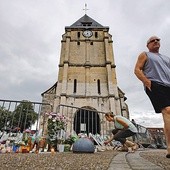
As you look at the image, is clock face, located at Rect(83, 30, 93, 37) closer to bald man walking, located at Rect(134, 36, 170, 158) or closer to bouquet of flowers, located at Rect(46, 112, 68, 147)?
bouquet of flowers, located at Rect(46, 112, 68, 147)

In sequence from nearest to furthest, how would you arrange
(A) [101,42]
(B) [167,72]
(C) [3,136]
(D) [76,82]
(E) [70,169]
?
(E) [70,169], (B) [167,72], (C) [3,136], (D) [76,82], (A) [101,42]

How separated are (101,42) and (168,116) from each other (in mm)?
23325

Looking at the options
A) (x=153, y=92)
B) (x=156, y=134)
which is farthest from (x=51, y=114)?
(x=156, y=134)

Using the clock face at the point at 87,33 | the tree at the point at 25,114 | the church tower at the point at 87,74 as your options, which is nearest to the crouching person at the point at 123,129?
the tree at the point at 25,114

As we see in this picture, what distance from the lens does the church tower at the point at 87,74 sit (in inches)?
787

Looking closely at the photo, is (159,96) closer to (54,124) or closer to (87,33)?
(54,124)

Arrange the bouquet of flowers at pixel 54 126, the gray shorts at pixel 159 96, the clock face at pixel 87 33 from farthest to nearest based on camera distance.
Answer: the clock face at pixel 87 33 → the bouquet of flowers at pixel 54 126 → the gray shorts at pixel 159 96

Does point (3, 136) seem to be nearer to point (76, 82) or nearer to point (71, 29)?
point (76, 82)

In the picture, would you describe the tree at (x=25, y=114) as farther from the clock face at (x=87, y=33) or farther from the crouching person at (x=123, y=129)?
the clock face at (x=87, y=33)

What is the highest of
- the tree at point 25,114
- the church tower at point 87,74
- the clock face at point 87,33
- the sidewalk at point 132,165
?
the clock face at point 87,33

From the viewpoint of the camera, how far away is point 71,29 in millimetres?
25766

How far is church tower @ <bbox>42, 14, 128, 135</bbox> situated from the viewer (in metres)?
20.0

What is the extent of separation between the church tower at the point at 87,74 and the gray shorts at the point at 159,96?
654 inches

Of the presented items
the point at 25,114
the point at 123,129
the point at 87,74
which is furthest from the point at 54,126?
the point at 87,74
